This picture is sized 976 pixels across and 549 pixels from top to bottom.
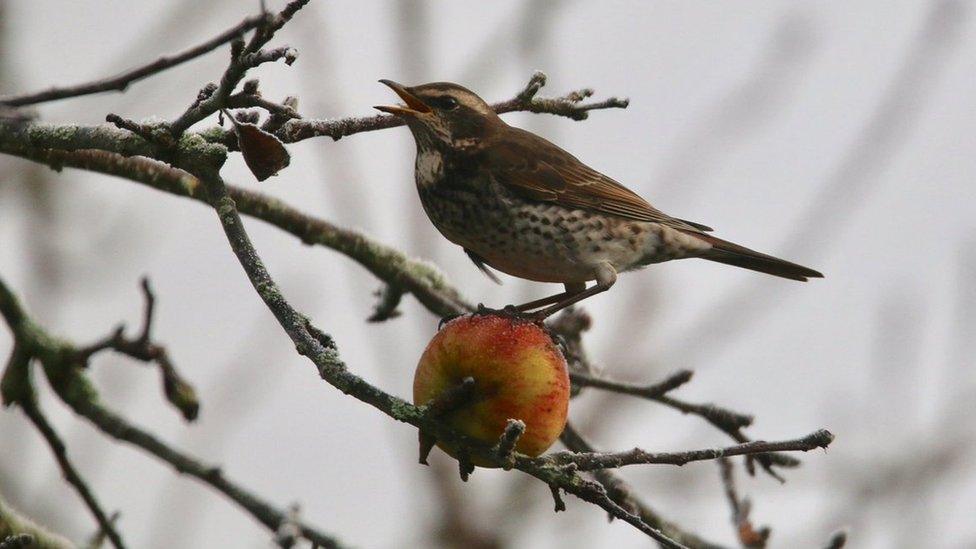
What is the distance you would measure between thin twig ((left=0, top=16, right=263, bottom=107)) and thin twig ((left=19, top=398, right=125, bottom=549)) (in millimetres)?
2265

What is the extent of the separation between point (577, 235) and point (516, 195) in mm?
342

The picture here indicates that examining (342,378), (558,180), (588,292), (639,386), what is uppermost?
(558,180)

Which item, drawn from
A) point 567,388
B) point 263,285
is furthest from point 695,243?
point 263,285

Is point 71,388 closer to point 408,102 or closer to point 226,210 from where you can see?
point 408,102

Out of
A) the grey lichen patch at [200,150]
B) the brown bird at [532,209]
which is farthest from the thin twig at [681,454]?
the brown bird at [532,209]

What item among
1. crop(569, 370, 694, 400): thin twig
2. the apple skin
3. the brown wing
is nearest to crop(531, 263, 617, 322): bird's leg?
crop(569, 370, 694, 400): thin twig

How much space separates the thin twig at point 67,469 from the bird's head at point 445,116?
2.07 m

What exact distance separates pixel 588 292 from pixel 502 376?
1.60 m

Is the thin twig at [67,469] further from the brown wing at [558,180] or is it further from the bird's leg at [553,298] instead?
the brown wing at [558,180]

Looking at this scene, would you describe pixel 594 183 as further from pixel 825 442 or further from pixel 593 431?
pixel 593 431

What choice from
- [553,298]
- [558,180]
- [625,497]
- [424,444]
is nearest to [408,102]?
[558,180]

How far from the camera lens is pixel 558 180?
5.59m

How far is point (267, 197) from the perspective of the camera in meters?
4.94

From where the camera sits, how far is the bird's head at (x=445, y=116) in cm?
548
